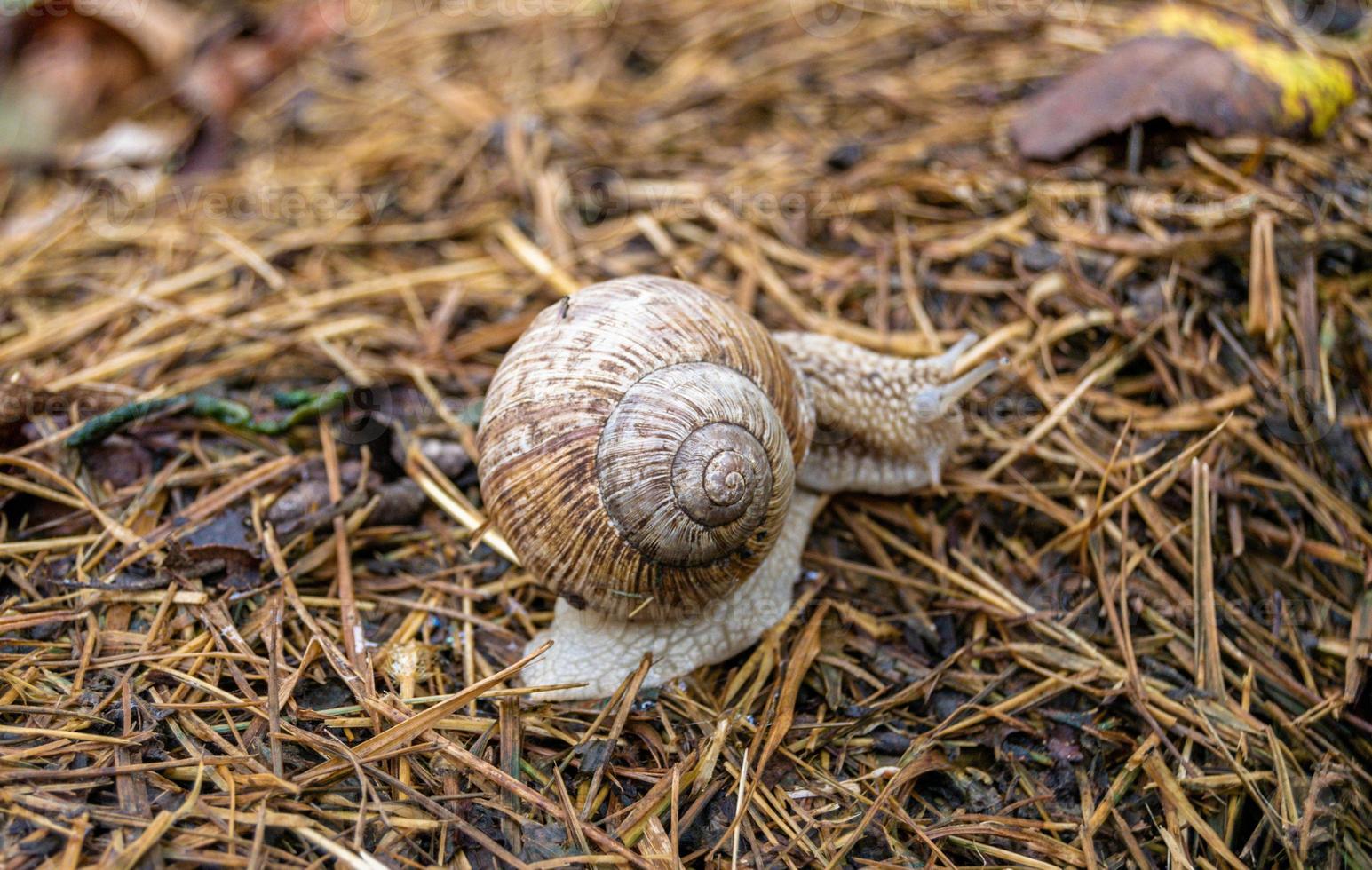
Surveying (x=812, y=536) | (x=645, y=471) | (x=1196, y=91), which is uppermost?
(x=1196, y=91)

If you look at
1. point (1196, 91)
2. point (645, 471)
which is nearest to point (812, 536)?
point (645, 471)

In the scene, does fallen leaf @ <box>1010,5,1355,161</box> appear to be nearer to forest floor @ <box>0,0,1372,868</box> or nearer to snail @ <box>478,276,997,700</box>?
forest floor @ <box>0,0,1372,868</box>

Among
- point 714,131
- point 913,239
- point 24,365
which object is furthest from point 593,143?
point 24,365

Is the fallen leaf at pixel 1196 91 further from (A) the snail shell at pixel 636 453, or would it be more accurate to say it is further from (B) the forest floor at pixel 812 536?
(A) the snail shell at pixel 636 453

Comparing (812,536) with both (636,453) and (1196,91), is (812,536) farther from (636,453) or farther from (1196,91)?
(1196,91)

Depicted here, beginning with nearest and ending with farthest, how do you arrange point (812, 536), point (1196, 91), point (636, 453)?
point (636, 453)
point (812, 536)
point (1196, 91)

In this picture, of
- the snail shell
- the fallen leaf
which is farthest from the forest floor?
the snail shell
